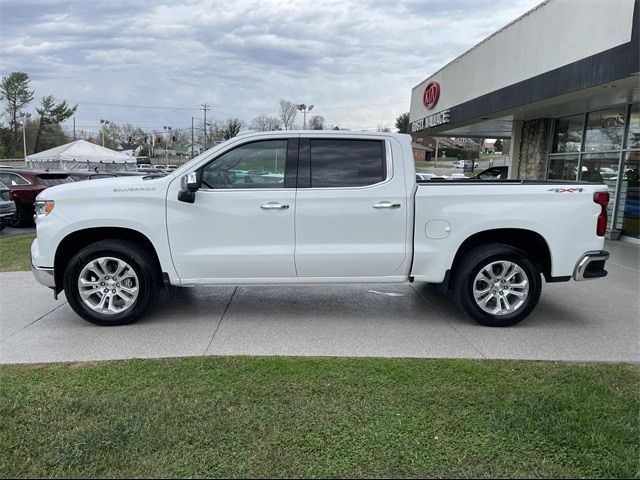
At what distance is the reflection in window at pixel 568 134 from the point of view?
1348 centimetres

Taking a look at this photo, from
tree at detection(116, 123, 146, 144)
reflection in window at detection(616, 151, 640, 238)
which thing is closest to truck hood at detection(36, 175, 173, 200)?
reflection in window at detection(616, 151, 640, 238)

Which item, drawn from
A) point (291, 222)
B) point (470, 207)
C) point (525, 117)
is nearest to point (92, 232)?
point (291, 222)

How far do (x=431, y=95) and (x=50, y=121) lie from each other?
73264mm

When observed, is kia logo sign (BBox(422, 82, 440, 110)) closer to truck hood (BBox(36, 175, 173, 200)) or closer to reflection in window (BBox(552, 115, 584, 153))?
reflection in window (BBox(552, 115, 584, 153))

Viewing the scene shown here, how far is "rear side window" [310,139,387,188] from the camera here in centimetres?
511

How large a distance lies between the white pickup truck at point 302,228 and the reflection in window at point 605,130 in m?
8.01

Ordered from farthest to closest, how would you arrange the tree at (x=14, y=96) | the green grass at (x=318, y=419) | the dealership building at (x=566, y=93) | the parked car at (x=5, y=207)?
the tree at (x=14, y=96) → the parked car at (x=5, y=207) → the dealership building at (x=566, y=93) → the green grass at (x=318, y=419)

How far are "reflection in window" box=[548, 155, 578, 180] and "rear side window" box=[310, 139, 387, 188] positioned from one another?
34.6ft

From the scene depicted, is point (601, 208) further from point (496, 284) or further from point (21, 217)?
point (21, 217)

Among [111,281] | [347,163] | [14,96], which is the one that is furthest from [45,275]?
[14,96]

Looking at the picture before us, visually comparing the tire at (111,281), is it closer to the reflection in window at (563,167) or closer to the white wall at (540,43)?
the white wall at (540,43)

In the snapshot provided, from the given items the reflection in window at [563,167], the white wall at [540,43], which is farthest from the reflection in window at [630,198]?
the white wall at [540,43]

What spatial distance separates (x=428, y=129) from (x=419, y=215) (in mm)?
15506

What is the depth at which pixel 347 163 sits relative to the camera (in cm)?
518
